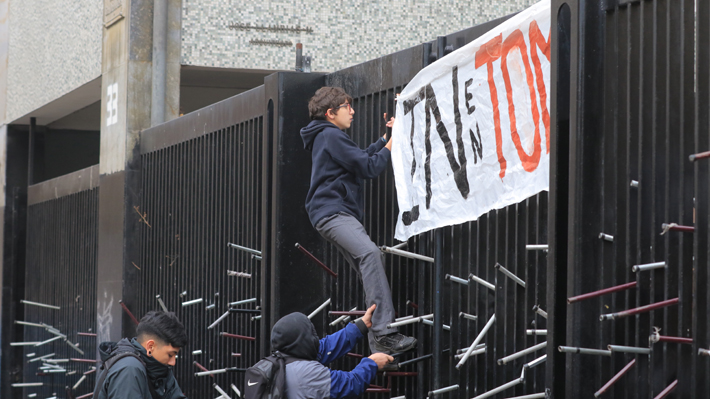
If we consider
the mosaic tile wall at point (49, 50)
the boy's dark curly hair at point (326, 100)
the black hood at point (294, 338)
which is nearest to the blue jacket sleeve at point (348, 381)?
the black hood at point (294, 338)

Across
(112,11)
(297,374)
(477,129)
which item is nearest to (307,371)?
(297,374)

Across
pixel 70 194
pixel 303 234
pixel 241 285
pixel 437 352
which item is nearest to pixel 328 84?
pixel 303 234

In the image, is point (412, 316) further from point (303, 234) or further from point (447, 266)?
point (303, 234)

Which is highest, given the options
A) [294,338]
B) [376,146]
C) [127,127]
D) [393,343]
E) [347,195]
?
[127,127]

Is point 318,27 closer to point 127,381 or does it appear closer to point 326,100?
point 326,100

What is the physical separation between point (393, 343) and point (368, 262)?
54cm

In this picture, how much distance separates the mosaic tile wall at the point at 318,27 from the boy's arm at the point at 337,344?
6.39 metres

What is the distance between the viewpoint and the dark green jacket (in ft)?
17.1

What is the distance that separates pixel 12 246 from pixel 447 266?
36.2 ft

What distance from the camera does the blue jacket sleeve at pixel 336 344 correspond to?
5871 mm

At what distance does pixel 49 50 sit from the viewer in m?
14.7

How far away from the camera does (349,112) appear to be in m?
6.78

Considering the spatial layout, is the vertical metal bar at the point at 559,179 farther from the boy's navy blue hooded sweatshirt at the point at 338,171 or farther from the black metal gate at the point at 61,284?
the black metal gate at the point at 61,284

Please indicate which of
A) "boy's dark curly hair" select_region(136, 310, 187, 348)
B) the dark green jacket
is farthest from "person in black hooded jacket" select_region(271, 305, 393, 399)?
the dark green jacket
